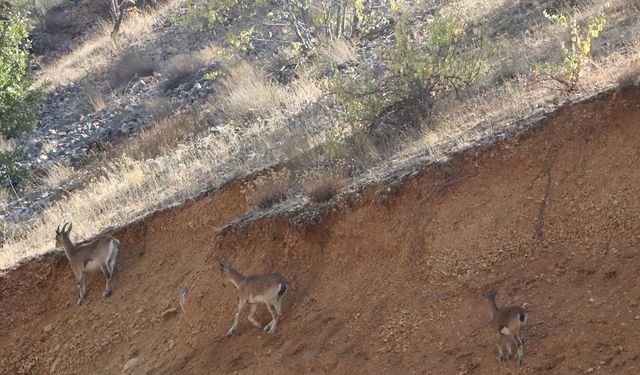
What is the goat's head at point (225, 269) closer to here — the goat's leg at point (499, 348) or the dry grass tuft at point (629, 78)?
the goat's leg at point (499, 348)

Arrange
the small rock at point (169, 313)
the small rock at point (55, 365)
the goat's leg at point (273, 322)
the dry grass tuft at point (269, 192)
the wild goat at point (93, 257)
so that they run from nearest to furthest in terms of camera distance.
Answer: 1. the goat's leg at point (273, 322)
2. the small rock at point (169, 313)
3. the dry grass tuft at point (269, 192)
4. the small rock at point (55, 365)
5. the wild goat at point (93, 257)

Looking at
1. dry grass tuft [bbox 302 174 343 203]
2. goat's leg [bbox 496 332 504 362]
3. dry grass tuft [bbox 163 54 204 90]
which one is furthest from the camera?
dry grass tuft [bbox 163 54 204 90]

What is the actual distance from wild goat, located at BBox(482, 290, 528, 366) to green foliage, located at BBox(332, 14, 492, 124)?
5.06 metres

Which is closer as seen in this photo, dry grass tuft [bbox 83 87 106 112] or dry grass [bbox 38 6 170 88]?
dry grass tuft [bbox 83 87 106 112]

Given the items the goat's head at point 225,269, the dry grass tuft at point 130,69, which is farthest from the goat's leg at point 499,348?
the dry grass tuft at point 130,69

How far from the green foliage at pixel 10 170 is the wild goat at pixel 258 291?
10190mm

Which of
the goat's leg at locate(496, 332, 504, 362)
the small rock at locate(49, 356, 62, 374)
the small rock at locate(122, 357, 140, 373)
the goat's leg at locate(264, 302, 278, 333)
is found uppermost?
the goat's leg at locate(264, 302, 278, 333)

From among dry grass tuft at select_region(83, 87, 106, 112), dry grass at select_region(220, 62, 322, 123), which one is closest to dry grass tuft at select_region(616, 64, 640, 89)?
dry grass at select_region(220, 62, 322, 123)

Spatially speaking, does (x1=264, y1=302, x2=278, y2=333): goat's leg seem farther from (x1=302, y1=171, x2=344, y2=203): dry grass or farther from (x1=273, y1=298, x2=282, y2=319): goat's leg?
(x1=302, y1=171, x2=344, y2=203): dry grass

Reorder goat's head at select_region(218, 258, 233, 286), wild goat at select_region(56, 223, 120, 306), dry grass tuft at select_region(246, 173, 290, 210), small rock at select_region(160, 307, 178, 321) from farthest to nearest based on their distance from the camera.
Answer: wild goat at select_region(56, 223, 120, 306)
dry grass tuft at select_region(246, 173, 290, 210)
small rock at select_region(160, 307, 178, 321)
goat's head at select_region(218, 258, 233, 286)

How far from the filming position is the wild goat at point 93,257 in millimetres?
10070

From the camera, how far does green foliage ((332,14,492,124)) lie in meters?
11.0

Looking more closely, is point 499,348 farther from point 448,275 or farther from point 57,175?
point 57,175

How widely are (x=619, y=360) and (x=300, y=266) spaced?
3.70 m
